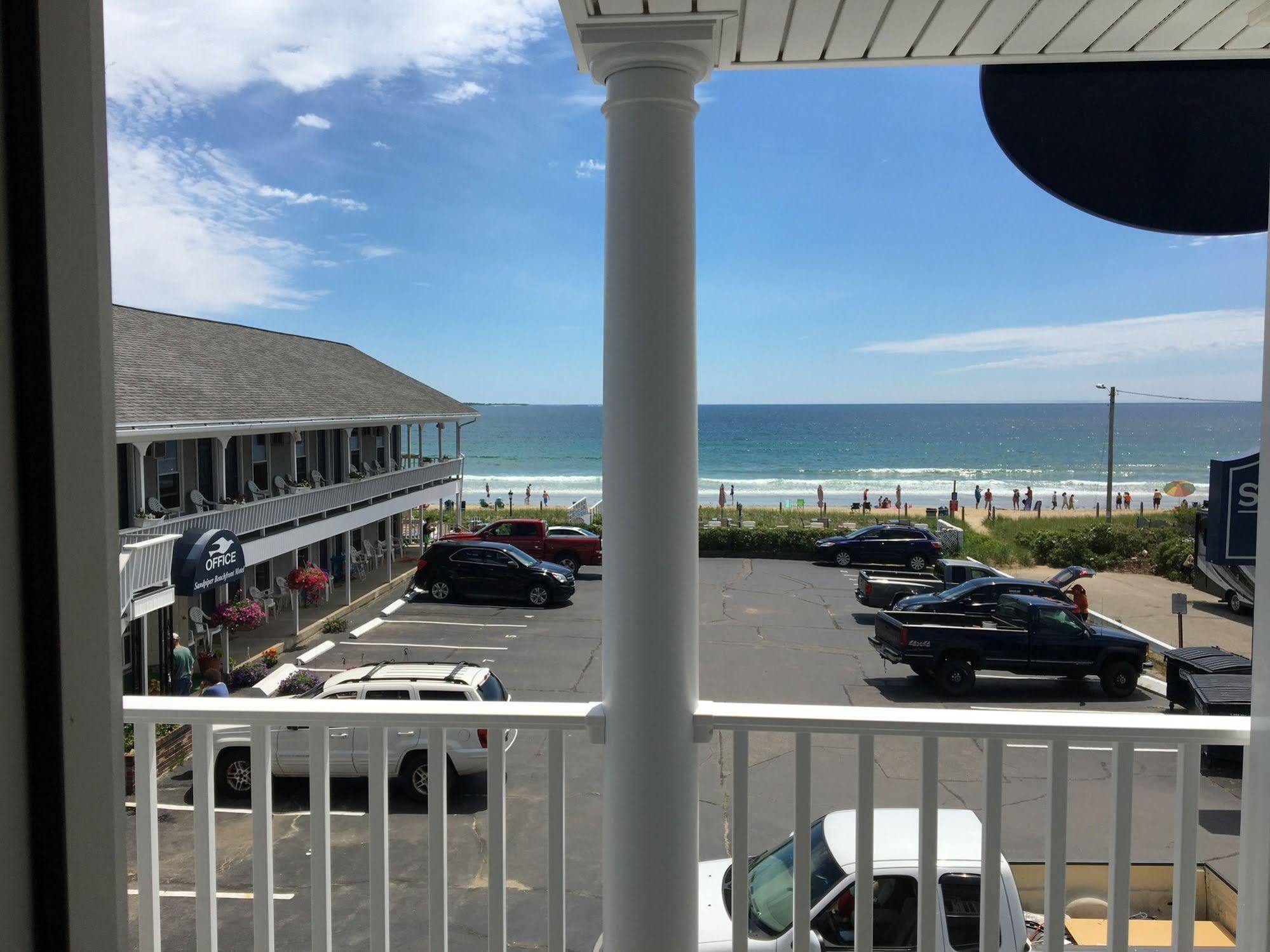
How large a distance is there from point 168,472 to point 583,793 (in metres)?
6.53

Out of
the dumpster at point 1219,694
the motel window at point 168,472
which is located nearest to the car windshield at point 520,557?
the motel window at point 168,472

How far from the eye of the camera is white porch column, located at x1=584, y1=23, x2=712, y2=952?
1512 mm

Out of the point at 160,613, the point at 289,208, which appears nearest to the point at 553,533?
the point at 160,613

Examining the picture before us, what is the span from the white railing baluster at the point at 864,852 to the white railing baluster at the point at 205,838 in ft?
3.86

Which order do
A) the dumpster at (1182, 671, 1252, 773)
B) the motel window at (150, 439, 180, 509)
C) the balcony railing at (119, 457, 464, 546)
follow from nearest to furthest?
the dumpster at (1182, 671, 1252, 773)
the balcony railing at (119, 457, 464, 546)
the motel window at (150, 439, 180, 509)

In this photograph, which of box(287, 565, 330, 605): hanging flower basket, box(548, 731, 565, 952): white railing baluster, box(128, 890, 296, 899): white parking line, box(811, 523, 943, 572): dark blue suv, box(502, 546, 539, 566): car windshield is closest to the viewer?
box(548, 731, 565, 952): white railing baluster

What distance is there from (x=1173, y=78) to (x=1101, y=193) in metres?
0.25

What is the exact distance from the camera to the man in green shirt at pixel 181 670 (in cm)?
809

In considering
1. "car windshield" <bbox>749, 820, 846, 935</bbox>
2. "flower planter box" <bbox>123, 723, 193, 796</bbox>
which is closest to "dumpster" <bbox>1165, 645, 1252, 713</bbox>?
"car windshield" <bbox>749, 820, 846, 935</bbox>

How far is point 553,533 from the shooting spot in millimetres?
17516

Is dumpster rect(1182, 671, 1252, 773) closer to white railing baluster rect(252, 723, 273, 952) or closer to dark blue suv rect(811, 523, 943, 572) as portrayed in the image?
white railing baluster rect(252, 723, 273, 952)

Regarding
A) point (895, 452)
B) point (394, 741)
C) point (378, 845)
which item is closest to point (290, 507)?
point (394, 741)

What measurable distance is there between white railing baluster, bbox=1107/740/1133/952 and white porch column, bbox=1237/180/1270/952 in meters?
0.17

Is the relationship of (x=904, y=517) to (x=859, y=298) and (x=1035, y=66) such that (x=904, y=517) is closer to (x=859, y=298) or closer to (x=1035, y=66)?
(x=1035, y=66)
